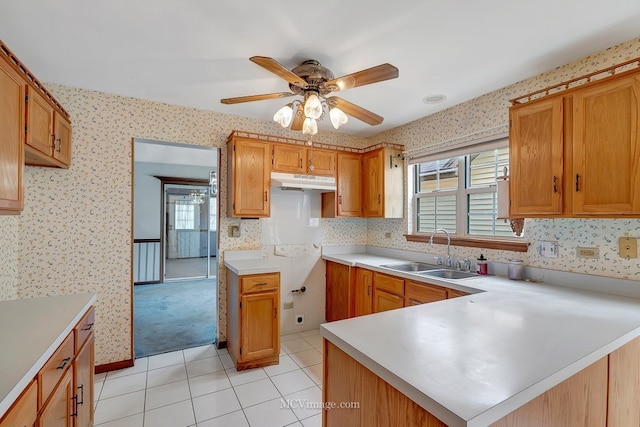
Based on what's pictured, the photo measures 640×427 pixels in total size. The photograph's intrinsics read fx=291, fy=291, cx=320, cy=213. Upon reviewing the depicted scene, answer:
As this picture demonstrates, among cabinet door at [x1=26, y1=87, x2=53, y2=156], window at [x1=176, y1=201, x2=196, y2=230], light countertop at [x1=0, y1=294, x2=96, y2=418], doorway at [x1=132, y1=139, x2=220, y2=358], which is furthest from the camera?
window at [x1=176, y1=201, x2=196, y2=230]

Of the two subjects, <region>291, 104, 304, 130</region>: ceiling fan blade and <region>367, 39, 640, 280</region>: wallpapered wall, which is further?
<region>291, 104, 304, 130</region>: ceiling fan blade

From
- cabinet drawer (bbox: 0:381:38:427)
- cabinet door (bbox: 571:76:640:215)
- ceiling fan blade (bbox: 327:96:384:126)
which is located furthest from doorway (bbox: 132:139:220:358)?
cabinet door (bbox: 571:76:640:215)

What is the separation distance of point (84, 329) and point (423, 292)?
227 centimetres

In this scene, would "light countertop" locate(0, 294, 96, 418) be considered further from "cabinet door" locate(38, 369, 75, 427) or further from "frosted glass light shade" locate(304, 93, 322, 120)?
"frosted glass light shade" locate(304, 93, 322, 120)

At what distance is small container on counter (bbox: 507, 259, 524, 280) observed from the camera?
2248mm

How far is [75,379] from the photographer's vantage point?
1.45 meters

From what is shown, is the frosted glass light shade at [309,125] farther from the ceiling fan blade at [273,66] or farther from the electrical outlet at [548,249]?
the electrical outlet at [548,249]

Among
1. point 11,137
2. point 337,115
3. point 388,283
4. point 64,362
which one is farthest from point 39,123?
point 388,283

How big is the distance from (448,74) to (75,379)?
3010 millimetres

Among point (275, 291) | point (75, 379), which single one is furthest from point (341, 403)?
point (275, 291)

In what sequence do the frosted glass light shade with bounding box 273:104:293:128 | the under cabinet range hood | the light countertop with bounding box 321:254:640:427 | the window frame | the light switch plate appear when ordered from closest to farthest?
1. the light countertop with bounding box 321:254:640:427
2. the light switch plate
3. the frosted glass light shade with bounding box 273:104:293:128
4. the window frame
5. the under cabinet range hood

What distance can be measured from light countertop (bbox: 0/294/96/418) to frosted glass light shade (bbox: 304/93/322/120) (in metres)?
1.65

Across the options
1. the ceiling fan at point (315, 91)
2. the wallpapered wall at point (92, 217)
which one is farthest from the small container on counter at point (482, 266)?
the wallpapered wall at point (92, 217)

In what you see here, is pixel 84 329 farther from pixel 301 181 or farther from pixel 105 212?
pixel 301 181
